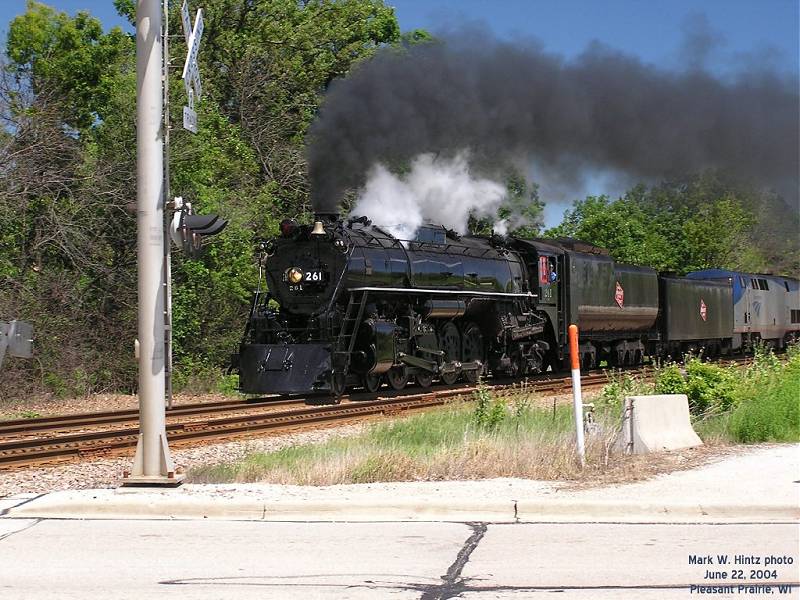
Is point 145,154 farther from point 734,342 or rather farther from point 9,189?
point 734,342

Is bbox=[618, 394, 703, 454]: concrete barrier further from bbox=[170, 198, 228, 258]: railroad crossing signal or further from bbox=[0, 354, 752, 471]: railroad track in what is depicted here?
bbox=[0, 354, 752, 471]: railroad track

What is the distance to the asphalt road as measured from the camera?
573cm

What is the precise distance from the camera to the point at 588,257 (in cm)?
2514

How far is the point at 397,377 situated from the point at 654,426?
8.58 metres

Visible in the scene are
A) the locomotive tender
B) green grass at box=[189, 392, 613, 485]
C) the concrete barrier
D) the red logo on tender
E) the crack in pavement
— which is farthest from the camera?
the red logo on tender

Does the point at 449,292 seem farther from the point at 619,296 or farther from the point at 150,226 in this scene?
the point at 150,226

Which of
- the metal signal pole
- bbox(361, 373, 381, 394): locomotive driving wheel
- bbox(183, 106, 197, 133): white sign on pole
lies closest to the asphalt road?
the metal signal pole

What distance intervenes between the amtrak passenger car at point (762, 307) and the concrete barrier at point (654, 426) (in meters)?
23.3

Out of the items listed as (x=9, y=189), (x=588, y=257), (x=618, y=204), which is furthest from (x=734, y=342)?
(x=9, y=189)

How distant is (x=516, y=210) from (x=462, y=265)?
17166mm

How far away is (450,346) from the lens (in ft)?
67.2

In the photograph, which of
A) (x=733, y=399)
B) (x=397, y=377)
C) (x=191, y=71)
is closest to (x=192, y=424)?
(x=191, y=71)

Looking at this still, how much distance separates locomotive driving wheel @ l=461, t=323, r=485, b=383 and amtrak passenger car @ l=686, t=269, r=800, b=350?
14.8m

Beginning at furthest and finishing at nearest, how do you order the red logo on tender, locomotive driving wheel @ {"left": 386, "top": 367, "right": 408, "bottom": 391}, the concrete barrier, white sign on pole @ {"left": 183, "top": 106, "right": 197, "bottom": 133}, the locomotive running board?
the red logo on tender, locomotive driving wheel @ {"left": 386, "top": 367, "right": 408, "bottom": 391}, the locomotive running board, the concrete barrier, white sign on pole @ {"left": 183, "top": 106, "right": 197, "bottom": 133}
